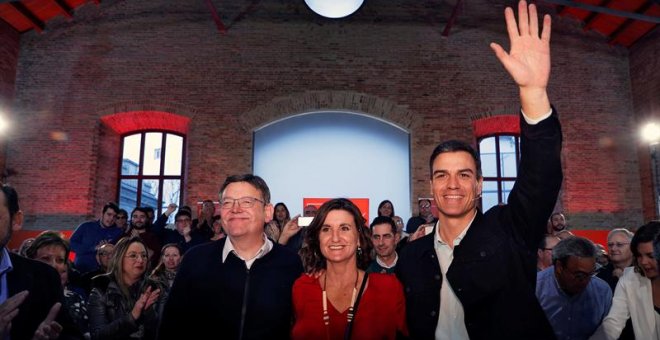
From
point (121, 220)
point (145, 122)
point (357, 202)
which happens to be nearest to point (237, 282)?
point (121, 220)

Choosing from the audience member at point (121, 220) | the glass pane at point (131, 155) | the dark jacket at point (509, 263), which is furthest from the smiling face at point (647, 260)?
the glass pane at point (131, 155)

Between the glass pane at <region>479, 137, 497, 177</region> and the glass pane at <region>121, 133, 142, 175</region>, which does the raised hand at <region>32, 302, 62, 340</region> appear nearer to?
the glass pane at <region>121, 133, 142, 175</region>

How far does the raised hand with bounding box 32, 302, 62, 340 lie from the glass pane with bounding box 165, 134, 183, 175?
8817 millimetres

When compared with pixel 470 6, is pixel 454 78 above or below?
below

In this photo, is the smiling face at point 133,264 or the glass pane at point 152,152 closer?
the smiling face at point 133,264

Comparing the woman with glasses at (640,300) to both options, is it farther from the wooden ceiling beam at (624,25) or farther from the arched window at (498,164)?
the wooden ceiling beam at (624,25)

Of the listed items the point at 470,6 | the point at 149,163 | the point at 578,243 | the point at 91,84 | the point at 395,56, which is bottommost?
→ the point at 578,243

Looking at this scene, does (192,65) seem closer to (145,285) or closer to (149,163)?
(149,163)

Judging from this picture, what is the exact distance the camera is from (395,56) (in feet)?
33.8

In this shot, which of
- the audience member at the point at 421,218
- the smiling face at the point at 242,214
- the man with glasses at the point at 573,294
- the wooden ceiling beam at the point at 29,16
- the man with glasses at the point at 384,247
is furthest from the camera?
the wooden ceiling beam at the point at 29,16

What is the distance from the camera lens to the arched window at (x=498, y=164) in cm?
1071

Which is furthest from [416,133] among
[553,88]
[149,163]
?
[149,163]

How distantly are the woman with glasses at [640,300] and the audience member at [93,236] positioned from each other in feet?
20.3

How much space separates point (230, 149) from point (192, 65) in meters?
1.93
